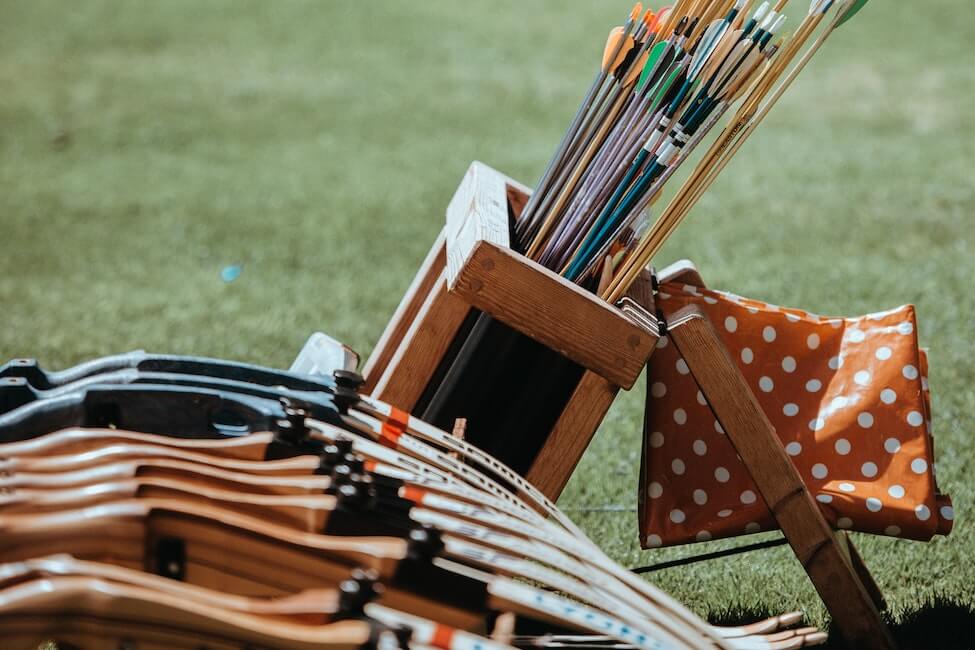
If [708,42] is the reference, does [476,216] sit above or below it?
below

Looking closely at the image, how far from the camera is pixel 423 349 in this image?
238 cm

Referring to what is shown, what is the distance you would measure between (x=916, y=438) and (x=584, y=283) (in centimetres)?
76

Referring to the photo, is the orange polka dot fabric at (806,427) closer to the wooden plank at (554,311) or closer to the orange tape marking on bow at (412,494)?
→ the wooden plank at (554,311)

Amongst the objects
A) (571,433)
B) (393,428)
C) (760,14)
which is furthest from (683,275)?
(393,428)

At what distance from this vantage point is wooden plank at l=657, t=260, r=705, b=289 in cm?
257

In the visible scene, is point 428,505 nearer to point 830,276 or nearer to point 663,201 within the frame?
point 830,276

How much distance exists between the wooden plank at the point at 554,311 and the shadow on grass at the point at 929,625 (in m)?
0.89

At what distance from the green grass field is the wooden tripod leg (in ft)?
1.29

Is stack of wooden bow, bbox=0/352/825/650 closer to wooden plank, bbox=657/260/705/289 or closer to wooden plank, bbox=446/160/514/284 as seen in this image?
wooden plank, bbox=446/160/514/284

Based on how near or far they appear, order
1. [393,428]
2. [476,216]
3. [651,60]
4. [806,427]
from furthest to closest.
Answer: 1. [806,427]
2. [476,216]
3. [651,60]
4. [393,428]

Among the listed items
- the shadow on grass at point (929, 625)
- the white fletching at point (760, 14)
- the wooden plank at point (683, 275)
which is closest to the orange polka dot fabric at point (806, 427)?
the wooden plank at point (683, 275)

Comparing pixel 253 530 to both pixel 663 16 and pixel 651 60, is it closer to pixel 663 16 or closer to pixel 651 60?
pixel 651 60

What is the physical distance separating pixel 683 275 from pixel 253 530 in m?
1.27

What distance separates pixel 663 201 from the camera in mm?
6277
